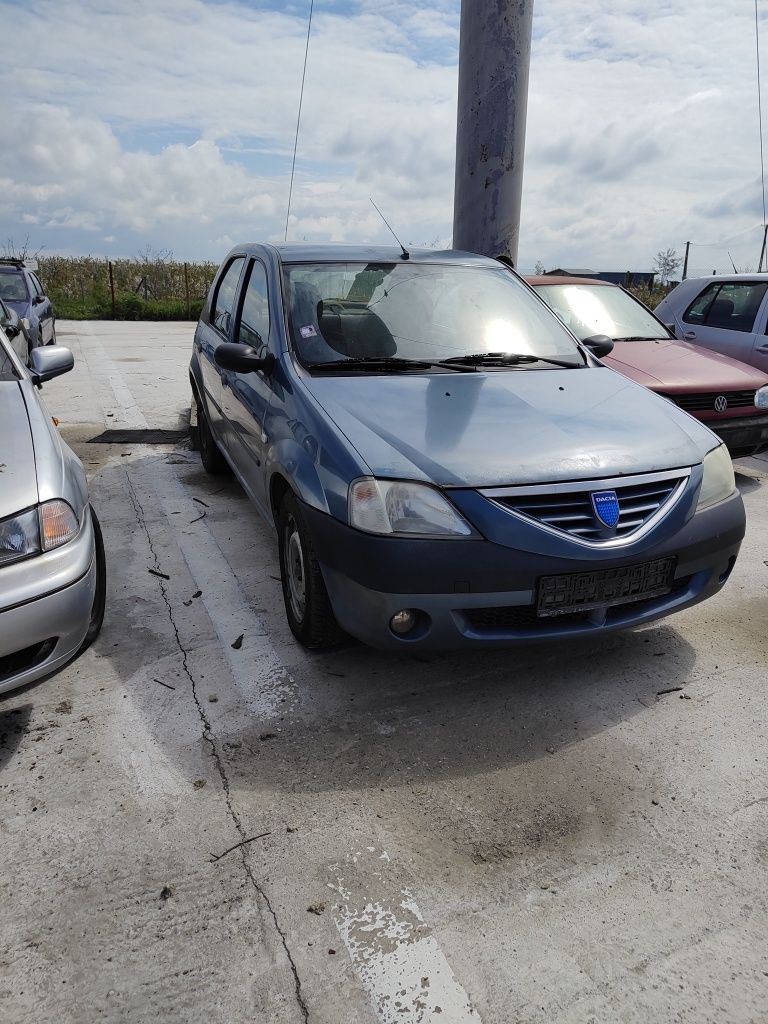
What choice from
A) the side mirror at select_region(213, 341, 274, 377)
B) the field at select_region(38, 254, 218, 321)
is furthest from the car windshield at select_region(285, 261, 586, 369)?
the field at select_region(38, 254, 218, 321)

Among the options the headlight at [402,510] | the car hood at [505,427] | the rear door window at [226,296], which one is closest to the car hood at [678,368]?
the car hood at [505,427]

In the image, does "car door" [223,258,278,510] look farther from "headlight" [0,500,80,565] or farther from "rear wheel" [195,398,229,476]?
"headlight" [0,500,80,565]

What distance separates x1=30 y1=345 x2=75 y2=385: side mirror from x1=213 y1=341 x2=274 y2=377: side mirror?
3.18 feet

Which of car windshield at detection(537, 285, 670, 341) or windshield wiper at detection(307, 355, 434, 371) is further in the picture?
car windshield at detection(537, 285, 670, 341)

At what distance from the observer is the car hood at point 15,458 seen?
8.85ft

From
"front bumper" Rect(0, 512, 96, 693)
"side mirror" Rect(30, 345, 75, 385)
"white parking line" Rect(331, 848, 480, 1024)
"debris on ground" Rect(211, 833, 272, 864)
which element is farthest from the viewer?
"side mirror" Rect(30, 345, 75, 385)

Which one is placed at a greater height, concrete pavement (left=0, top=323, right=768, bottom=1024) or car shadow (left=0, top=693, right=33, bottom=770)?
concrete pavement (left=0, top=323, right=768, bottom=1024)

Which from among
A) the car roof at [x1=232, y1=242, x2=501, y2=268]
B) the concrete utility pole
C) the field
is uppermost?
the concrete utility pole

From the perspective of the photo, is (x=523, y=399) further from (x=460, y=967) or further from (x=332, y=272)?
(x=460, y=967)

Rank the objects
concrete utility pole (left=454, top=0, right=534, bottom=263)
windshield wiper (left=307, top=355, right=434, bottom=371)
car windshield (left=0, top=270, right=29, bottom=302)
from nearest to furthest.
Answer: windshield wiper (left=307, top=355, right=434, bottom=371) < concrete utility pole (left=454, top=0, right=534, bottom=263) < car windshield (left=0, top=270, right=29, bottom=302)

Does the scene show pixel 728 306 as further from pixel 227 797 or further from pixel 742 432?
pixel 227 797

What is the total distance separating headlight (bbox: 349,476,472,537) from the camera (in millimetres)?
2760

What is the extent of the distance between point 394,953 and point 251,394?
277 centimetres

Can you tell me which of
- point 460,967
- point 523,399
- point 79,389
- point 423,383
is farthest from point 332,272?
point 79,389
